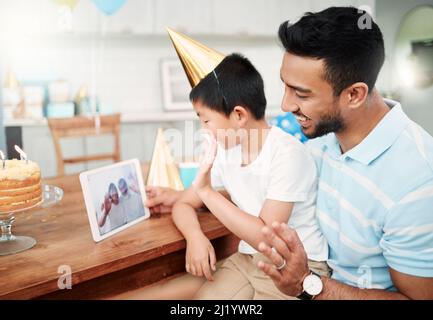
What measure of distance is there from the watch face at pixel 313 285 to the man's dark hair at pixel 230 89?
32 cm

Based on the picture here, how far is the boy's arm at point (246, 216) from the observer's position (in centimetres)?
75

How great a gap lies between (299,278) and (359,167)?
203mm

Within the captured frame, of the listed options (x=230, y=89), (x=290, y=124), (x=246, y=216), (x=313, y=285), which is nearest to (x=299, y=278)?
(x=313, y=285)

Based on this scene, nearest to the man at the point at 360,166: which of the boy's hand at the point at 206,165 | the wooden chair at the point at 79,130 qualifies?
the boy's hand at the point at 206,165

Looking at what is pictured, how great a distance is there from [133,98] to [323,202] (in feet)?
6.30

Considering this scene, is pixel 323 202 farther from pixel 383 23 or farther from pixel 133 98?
pixel 133 98

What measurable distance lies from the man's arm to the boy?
4.5 inches

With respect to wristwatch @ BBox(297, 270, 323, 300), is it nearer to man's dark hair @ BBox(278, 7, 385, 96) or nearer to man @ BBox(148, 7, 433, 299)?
man @ BBox(148, 7, 433, 299)

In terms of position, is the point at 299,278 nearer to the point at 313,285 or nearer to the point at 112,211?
the point at 313,285

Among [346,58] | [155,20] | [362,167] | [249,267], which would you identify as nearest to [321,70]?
[346,58]

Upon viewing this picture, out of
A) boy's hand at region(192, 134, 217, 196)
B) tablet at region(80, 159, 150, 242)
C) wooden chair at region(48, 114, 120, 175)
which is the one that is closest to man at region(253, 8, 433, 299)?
boy's hand at region(192, 134, 217, 196)

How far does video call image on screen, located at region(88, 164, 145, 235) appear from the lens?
75 centimetres

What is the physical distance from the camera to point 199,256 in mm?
767

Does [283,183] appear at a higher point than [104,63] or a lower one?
lower
